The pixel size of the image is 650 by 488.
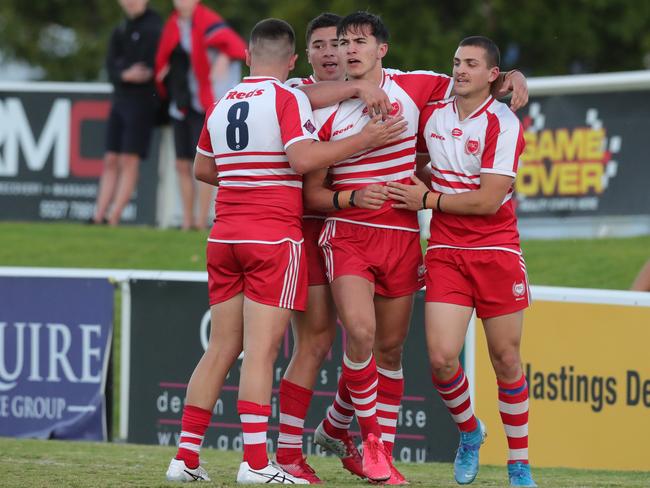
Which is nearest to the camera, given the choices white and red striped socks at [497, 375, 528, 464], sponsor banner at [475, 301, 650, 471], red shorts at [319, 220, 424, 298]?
red shorts at [319, 220, 424, 298]

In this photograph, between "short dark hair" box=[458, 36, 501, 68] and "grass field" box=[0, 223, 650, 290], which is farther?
"grass field" box=[0, 223, 650, 290]

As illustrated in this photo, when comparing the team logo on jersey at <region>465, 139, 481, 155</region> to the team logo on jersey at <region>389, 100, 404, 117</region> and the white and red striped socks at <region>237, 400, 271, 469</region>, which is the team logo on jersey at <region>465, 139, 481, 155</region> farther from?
the white and red striped socks at <region>237, 400, 271, 469</region>

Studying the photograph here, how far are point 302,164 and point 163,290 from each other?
12.2 feet

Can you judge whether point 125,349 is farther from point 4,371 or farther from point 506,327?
point 506,327

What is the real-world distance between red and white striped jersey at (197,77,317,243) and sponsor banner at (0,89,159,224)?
26.5 feet

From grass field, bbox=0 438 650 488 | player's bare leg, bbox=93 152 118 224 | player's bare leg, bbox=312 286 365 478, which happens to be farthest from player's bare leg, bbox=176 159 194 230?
player's bare leg, bbox=312 286 365 478

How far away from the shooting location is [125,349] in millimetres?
10320

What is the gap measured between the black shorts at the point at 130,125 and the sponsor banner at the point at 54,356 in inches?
141

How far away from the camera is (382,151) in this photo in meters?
7.13

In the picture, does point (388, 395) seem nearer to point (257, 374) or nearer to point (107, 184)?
point (257, 374)

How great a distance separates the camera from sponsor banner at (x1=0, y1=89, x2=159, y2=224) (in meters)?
15.1

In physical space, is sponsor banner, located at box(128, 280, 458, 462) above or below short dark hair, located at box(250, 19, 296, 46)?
below

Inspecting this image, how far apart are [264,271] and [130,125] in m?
7.17

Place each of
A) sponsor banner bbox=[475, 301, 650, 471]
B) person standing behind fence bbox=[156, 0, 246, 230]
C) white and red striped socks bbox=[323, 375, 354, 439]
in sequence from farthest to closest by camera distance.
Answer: person standing behind fence bbox=[156, 0, 246, 230], sponsor banner bbox=[475, 301, 650, 471], white and red striped socks bbox=[323, 375, 354, 439]
